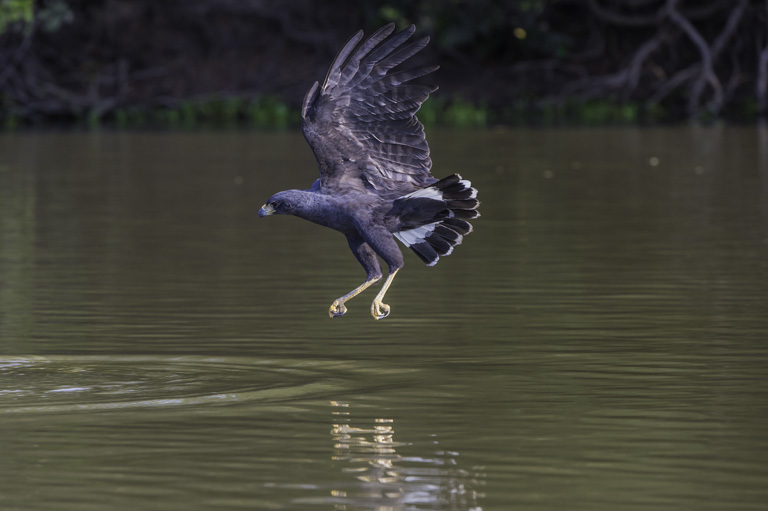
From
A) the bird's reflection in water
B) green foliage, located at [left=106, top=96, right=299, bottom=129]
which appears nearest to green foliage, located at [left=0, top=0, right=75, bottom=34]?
green foliage, located at [left=106, top=96, right=299, bottom=129]

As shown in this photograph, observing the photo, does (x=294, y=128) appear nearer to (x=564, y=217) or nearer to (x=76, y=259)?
(x=564, y=217)

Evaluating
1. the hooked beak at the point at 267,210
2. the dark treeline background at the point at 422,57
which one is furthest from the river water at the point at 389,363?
the dark treeline background at the point at 422,57

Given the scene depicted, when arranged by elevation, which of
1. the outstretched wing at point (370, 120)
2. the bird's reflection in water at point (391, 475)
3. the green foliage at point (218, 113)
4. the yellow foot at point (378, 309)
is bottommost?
the bird's reflection in water at point (391, 475)

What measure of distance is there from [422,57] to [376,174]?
1473 inches

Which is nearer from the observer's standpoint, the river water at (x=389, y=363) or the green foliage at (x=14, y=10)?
the river water at (x=389, y=363)

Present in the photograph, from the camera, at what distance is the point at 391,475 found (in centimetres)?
617

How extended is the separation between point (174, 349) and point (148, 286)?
304cm

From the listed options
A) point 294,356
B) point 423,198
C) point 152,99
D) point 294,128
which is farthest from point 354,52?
point 152,99

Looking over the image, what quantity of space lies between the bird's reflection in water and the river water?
16 millimetres

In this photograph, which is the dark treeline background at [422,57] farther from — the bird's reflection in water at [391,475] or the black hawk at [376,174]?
the bird's reflection in water at [391,475]

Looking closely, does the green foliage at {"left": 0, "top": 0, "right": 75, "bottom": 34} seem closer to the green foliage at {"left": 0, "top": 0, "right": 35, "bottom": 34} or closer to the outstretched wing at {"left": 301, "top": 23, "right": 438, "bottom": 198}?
the green foliage at {"left": 0, "top": 0, "right": 35, "bottom": 34}

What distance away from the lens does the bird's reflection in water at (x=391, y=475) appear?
5730 millimetres

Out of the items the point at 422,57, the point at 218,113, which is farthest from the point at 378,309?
the point at 422,57

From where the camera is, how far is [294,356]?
357 inches
